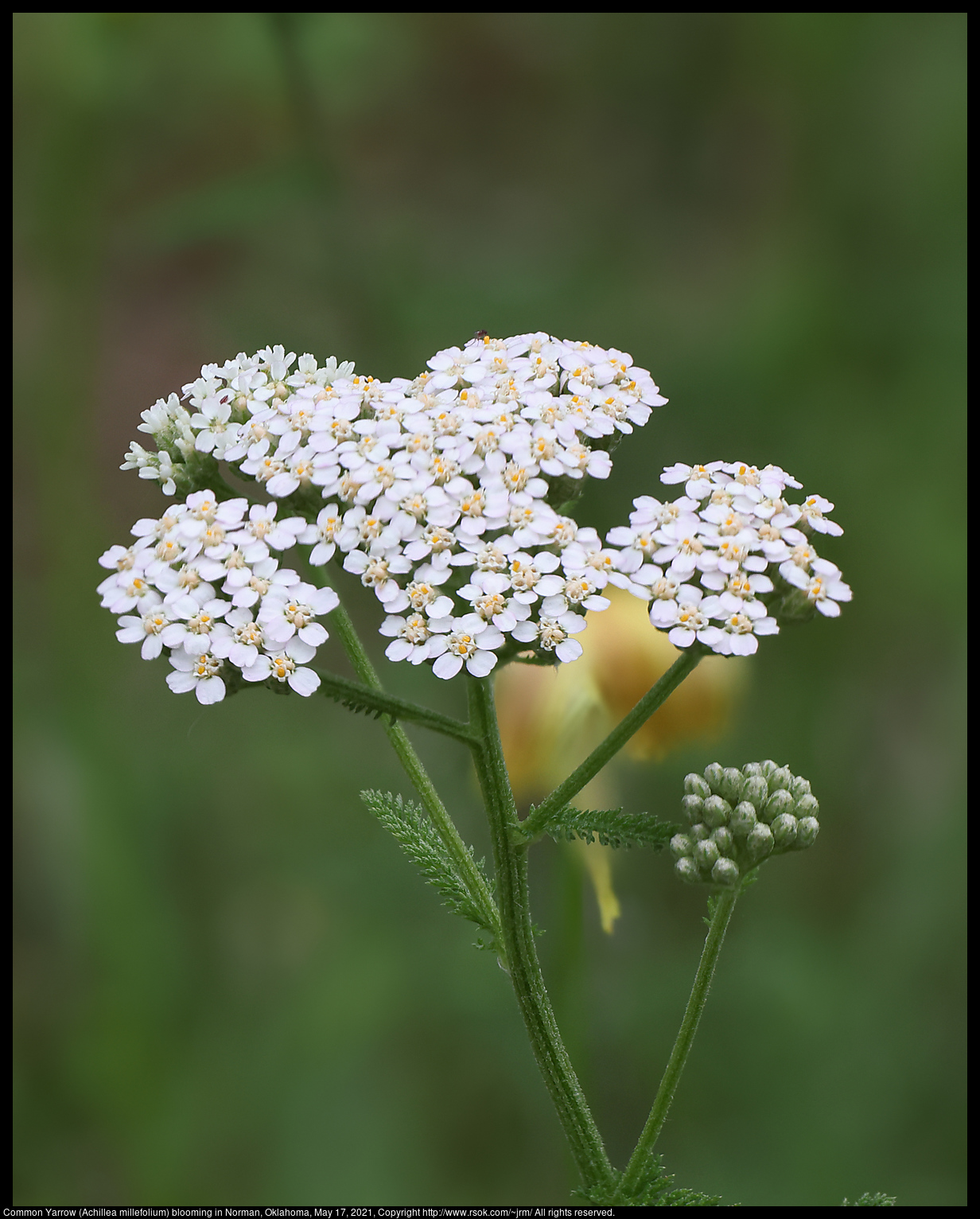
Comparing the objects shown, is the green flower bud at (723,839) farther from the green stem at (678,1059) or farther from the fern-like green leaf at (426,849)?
the fern-like green leaf at (426,849)

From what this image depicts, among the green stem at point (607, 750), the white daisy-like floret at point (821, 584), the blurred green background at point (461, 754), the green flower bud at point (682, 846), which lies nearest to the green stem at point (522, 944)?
the green stem at point (607, 750)

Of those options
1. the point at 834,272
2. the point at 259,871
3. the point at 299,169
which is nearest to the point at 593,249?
the point at 834,272

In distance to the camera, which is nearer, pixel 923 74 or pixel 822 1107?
pixel 822 1107

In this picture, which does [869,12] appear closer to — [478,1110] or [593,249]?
[593,249]

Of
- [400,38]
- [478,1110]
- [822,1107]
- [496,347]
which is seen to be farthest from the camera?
[400,38]

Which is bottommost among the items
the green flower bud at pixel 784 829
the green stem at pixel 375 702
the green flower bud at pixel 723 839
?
the green stem at pixel 375 702

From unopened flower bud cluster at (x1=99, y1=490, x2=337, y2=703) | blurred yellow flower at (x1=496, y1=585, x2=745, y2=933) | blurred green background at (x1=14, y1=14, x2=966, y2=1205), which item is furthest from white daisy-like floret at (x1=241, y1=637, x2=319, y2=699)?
blurred green background at (x1=14, y1=14, x2=966, y2=1205)
